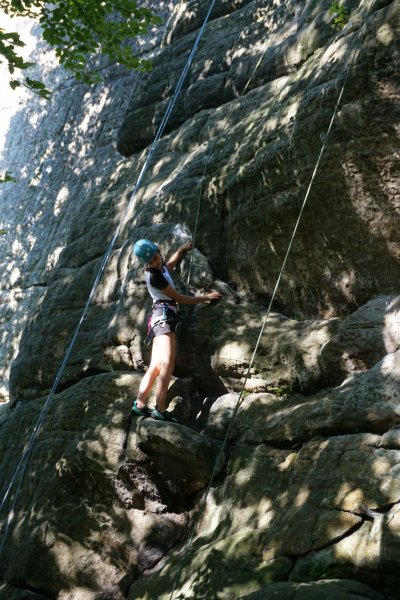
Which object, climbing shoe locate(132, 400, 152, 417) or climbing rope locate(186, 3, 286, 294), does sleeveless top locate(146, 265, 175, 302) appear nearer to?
climbing rope locate(186, 3, 286, 294)

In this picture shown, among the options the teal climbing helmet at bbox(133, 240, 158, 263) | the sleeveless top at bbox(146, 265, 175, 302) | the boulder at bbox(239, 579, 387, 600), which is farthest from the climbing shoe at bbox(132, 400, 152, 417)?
the boulder at bbox(239, 579, 387, 600)

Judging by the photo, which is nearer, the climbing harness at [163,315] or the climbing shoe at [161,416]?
the climbing shoe at [161,416]

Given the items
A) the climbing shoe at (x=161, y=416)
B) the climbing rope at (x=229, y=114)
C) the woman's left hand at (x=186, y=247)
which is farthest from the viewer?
the climbing rope at (x=229, y=114)

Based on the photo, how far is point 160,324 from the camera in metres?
6.66

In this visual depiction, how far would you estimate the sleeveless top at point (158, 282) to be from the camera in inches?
261

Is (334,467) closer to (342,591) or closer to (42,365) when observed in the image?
(342,591)

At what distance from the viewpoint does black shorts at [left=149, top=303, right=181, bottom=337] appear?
6.65 m

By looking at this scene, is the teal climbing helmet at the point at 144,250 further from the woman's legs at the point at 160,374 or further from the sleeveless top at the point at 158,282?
the woman's legs at the point at 160,374

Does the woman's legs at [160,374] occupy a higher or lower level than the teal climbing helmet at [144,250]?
lower

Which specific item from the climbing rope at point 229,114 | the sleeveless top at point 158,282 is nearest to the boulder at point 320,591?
the sleeveless top at point 158,282

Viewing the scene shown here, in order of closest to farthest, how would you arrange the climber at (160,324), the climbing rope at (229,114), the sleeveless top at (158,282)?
the climber at (160,324) → the sleeveless top at (158,282) → the climbing rope at (229,114)

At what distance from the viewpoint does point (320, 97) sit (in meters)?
6.36

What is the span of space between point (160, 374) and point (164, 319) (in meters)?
0.57

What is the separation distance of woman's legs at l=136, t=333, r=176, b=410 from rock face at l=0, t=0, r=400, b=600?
11.4 inches
